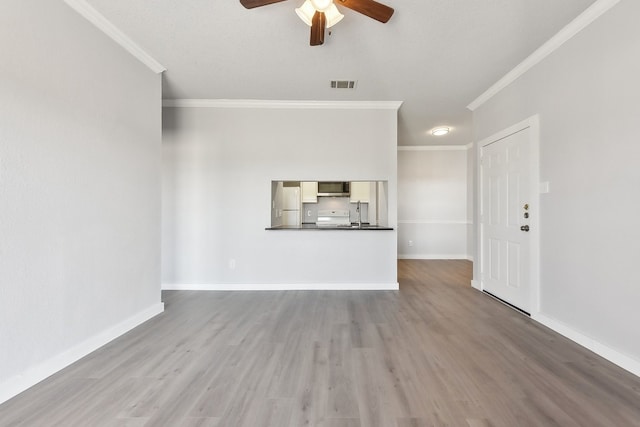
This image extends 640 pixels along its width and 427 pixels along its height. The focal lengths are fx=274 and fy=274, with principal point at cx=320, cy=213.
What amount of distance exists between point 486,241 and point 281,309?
9.34ft

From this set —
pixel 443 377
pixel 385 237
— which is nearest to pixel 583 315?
pixel 443 377

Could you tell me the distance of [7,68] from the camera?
5.36 feet

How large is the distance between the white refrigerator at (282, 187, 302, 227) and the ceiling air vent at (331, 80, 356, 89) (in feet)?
8.03

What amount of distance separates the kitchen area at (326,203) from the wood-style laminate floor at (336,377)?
7.27 ft

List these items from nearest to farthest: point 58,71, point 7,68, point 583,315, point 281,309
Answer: point 7,68
point 58,71
point 583,315
point 281,309

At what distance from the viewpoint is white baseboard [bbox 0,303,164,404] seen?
1.62m

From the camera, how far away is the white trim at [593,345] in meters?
1.87

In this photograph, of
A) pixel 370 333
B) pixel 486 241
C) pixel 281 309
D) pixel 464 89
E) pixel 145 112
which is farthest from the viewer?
pixel 486 241

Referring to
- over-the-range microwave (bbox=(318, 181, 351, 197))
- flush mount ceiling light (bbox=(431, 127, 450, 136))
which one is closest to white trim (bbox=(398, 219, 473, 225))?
over-the-range microwave (bbox=(318, 181, 351, 197))

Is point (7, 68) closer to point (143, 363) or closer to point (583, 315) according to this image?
point (143, 363)

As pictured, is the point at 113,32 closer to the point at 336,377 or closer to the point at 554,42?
the point at 336,377

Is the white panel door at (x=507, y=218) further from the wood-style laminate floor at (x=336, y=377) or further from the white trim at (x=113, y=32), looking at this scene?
the white trim at (x=113, y=32)

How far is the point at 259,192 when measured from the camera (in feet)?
12.9

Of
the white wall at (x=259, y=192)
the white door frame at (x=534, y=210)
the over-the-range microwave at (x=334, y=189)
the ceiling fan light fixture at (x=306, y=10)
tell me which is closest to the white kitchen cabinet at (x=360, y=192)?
the over-the-range microwave at (x=334, y=189)
